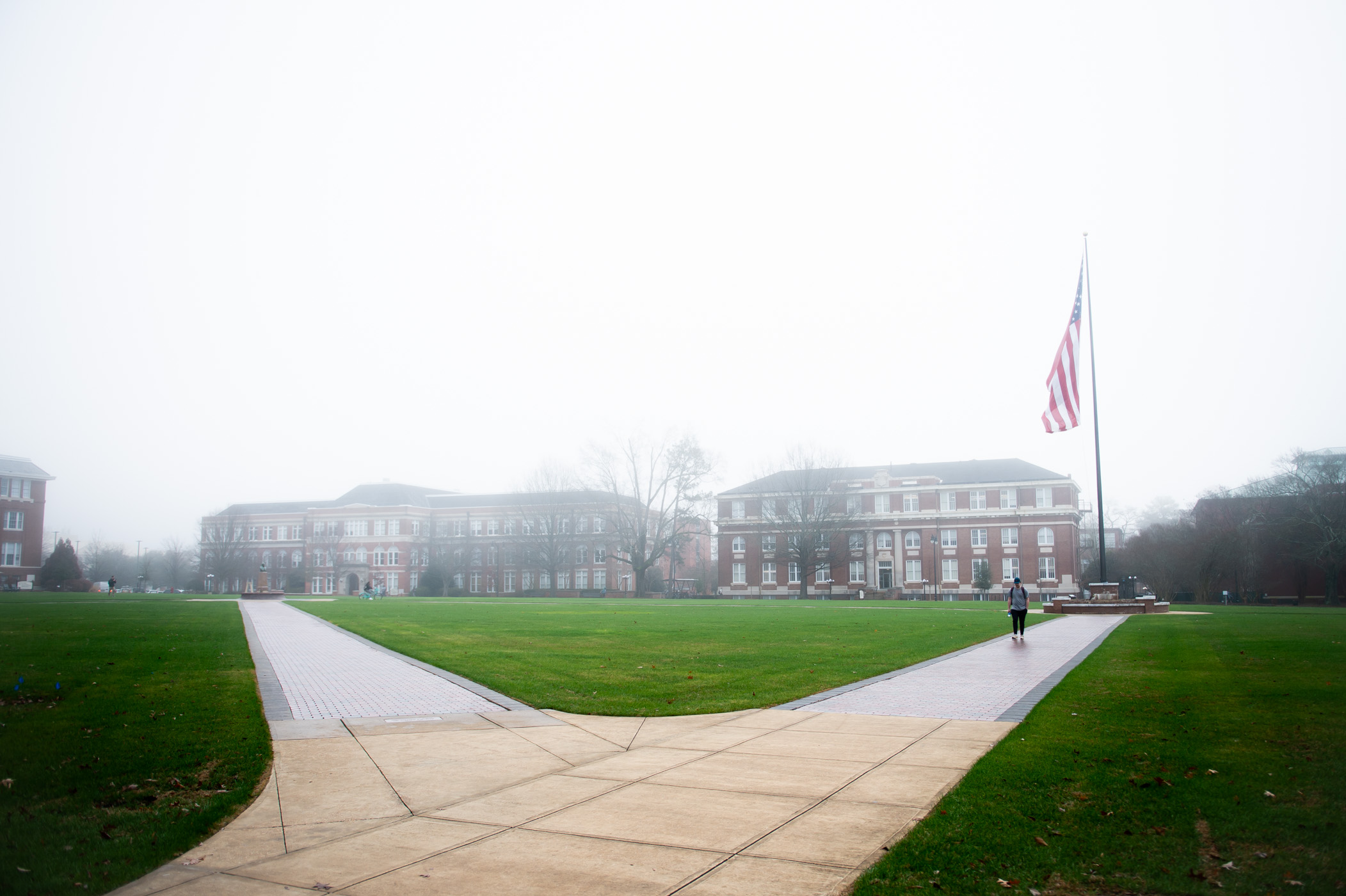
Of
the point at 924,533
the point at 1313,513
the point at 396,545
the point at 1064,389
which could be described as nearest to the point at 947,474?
the point at 924,533

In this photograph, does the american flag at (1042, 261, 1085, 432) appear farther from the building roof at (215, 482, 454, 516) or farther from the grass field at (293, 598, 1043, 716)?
the building roof at (215, 482, 454, 516)

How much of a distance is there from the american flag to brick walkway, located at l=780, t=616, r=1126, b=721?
499 inches

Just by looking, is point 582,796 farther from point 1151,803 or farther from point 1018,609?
point 1018,609

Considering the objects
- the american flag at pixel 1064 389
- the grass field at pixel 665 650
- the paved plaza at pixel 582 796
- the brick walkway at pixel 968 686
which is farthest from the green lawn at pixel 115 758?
the american flag at pixel 1064 389

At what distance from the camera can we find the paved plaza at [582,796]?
4898 millimetres

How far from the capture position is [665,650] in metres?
19.0

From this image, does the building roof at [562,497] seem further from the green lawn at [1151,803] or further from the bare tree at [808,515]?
the green lawn at [1151,803]

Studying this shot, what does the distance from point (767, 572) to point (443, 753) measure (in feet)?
263

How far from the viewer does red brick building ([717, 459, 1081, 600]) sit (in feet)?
261

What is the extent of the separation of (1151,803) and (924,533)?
80043 millimetres

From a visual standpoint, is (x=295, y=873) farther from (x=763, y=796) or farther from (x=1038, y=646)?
(x=1038, y=646)

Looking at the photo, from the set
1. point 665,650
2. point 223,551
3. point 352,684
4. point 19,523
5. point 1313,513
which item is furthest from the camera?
point 223,551

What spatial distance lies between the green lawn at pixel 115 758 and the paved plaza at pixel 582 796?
1.06 ft

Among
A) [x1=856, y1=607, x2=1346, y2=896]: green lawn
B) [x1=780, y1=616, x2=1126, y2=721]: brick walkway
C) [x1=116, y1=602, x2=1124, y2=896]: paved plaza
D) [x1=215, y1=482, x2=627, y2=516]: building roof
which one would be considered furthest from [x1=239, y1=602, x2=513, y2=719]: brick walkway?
[x1=215, y1=482, x2=627, y2=516]: building roof
